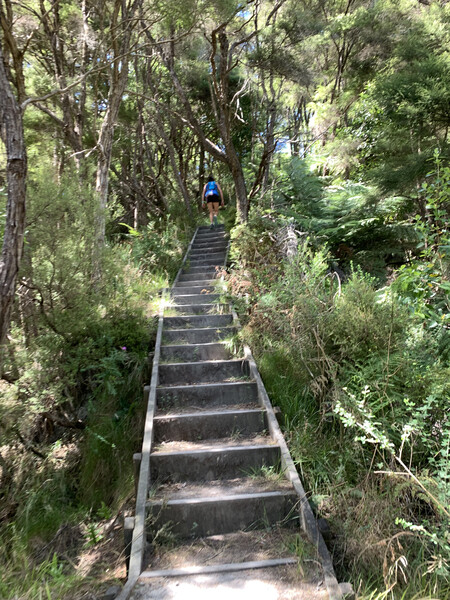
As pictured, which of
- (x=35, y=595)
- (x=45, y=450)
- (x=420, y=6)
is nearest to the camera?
(x=35, y=595)

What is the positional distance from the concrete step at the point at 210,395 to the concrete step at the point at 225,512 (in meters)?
1.58

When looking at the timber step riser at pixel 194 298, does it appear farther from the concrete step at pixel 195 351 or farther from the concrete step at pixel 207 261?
the concrete step at pixel 207 261

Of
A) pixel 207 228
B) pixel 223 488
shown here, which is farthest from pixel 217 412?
pixel 207 228

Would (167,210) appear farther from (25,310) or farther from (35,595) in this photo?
(35,595)

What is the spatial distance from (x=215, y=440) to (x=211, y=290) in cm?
437

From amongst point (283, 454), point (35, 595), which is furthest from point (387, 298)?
point (35, 595)

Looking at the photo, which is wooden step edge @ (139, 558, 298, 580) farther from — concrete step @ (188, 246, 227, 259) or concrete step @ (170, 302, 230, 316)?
concrete step @ (188, 246, 227, 259)

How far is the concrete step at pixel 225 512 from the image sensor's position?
3285 millimetres

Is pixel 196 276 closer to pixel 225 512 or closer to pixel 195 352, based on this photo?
pixel 195 352

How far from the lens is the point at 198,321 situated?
688 cm

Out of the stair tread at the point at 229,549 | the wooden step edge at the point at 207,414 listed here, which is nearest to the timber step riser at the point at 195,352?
the wooden step edge at the point at 207,414

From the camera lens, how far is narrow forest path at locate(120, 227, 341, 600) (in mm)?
2678

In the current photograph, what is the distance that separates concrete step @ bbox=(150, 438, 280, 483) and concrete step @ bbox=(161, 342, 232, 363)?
2.10 metres

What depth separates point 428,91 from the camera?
630 centimetres
